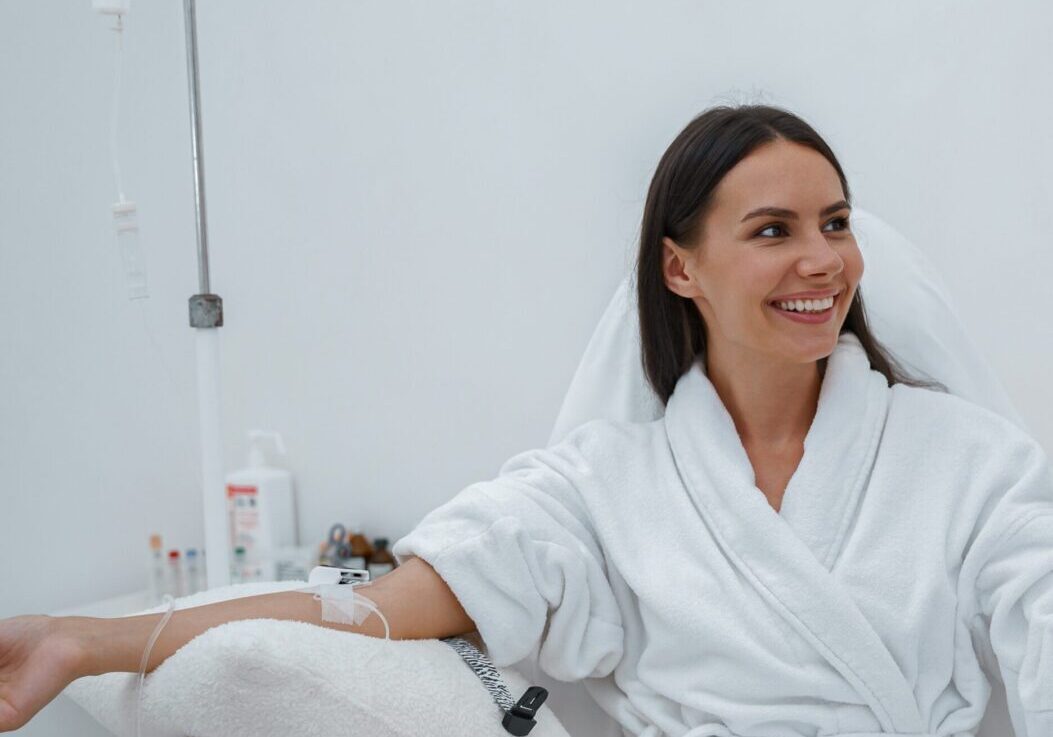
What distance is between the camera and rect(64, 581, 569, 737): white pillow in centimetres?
95

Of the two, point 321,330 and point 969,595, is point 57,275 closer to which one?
point 321,330

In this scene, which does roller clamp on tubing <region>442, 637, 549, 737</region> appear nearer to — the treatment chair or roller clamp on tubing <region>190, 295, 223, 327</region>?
the treatment chair

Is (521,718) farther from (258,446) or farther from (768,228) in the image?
(258,446)

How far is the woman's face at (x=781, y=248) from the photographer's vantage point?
121cm

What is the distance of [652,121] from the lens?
1.88 meters

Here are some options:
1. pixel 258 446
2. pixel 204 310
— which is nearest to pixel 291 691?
pixel 204 310

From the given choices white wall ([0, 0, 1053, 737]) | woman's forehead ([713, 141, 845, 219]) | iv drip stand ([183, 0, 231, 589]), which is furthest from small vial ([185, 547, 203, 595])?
woman's forehead ([713, 141, 845, 219])

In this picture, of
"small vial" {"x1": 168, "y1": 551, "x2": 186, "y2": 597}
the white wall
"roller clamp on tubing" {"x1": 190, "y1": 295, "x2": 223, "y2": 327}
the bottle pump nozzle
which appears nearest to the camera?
"roller clamp on tubing" {"x1": 190, "y1": 295, "x2": 223, "y2": 327}

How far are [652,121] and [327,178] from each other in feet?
2.39

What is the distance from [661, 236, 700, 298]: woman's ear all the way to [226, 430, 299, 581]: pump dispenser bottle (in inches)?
46.8

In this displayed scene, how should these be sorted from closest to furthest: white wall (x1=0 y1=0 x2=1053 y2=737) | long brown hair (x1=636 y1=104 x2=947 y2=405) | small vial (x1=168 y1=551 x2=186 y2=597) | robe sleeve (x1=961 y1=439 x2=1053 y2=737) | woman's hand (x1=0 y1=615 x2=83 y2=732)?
woman's hand (x1=0 y1=615 x2=83 y2=732) → robe sleeve (x1=961 y1=439 x2=1053 y2=737) → long brown hair (x1=636 y1=104 x2=947 y2=405) → white wall (x1=0 y1=0 x2=1053 y2=737) → small vial (x1=168 y1=551 x2=186 y2=597)

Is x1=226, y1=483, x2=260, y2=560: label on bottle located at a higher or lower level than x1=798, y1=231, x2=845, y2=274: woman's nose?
lower

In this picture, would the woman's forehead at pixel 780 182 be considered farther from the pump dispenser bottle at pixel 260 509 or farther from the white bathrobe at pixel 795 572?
the pump dispenser bottle at pixel 260 509

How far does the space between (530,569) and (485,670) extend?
12 centimetres
